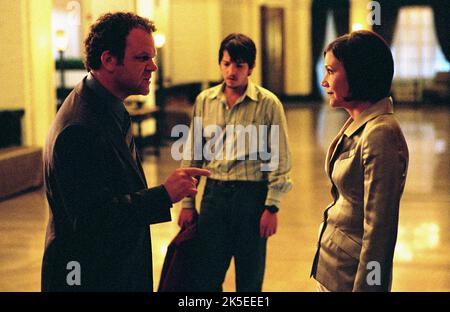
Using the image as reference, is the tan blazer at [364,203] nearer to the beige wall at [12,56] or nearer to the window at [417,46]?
the beige wall at [12,56]

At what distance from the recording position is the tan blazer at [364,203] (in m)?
1.80

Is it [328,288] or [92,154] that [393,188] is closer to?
[328,288]

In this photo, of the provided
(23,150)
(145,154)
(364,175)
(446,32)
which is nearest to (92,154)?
(364,175)

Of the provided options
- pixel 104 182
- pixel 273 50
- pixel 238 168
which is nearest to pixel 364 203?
pixel 104 182

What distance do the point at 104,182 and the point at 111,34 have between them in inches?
15.3

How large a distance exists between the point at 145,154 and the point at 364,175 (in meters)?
9.32

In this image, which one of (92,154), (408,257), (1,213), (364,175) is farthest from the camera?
(1,213)

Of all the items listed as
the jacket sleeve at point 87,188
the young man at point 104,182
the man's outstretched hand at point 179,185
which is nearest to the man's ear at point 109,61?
the young man at point 104,182

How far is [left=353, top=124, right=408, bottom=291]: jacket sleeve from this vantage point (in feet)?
5.90

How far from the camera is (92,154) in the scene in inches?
68.1

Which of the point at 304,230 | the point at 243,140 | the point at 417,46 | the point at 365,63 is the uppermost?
the point at 417,46

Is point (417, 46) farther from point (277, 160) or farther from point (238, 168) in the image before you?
point (238, 168)

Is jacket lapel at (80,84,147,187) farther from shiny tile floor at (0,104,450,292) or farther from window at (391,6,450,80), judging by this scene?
window at (391,6,450,80)

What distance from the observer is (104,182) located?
1764 millimetres
